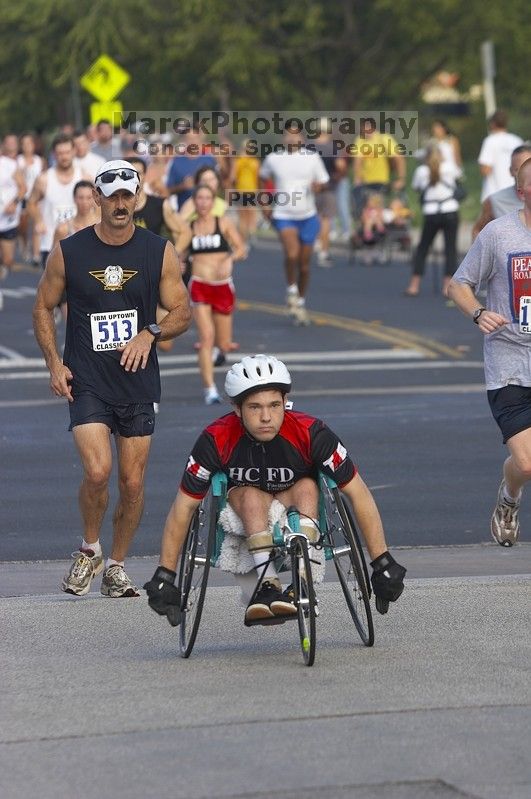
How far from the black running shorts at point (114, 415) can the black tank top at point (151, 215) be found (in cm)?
635

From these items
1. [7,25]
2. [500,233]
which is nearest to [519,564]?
[500,233]

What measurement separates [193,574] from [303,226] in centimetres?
1394

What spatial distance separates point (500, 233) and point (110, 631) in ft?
8.30

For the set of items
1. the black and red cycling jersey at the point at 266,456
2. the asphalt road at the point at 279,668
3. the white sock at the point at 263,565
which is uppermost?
the black and red cycling jersey at the point at 266,456

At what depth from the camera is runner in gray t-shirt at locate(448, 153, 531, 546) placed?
872cm

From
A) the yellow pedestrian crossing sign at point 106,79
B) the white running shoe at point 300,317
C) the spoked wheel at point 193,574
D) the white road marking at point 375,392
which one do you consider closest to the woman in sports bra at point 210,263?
the white road marking at point 375,392

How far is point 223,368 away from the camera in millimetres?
17828

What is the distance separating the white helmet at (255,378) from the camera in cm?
711

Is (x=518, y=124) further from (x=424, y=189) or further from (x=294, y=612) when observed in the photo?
(x=294, y=612)

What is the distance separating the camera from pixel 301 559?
7012mm

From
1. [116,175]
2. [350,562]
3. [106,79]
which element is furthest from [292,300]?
[106,79]

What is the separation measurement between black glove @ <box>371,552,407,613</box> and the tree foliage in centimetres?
4395

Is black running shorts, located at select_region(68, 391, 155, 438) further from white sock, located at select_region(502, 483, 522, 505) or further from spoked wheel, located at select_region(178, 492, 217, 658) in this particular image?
white sock, located at select_region(502, 483, 522, 505)

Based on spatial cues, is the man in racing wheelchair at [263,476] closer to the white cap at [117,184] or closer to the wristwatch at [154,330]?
the wristwatch at [154,330]
